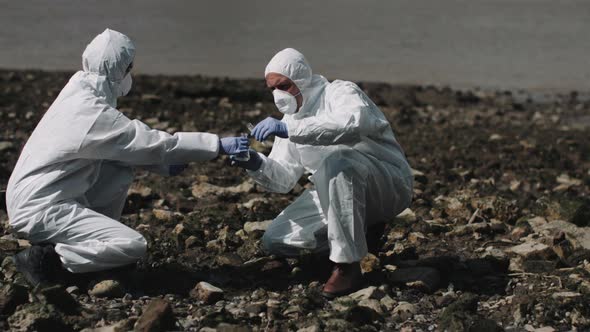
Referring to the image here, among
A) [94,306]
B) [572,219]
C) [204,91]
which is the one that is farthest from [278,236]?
[204,91]

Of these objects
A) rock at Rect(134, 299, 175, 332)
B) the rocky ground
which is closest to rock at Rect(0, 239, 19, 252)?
the rocky ground

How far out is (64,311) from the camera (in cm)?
392

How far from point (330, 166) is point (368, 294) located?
1.91ft

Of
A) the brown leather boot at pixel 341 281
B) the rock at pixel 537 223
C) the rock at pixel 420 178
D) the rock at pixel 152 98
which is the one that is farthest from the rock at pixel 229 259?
the rock at pixel 152 98

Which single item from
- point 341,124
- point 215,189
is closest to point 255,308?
point 341,124

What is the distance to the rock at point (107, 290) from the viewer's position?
4.19m

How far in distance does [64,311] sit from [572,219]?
9.93 ft

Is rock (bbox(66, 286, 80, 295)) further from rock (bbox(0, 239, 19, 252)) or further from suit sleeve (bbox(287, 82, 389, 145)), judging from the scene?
suit sleeve (bbox(287, 82, 389, 145))

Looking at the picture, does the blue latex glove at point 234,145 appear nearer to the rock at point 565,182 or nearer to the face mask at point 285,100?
the face mask at point 285,100

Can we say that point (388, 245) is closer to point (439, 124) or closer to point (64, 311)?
point (64, 311)

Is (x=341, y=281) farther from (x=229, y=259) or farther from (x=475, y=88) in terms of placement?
(x=475, y=88)

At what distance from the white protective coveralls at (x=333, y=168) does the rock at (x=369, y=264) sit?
0.17 metres

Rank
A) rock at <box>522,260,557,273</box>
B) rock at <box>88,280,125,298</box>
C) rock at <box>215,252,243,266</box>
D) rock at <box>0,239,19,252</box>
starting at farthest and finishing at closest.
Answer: rock at <box>0,239,19,252</box> < rock at <box>215,252,243,266</box> < rock at <box>522,260,557,273</box> < rock at <box>88,280,125,298</box>

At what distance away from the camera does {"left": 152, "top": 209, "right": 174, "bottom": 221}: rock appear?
229 inches
